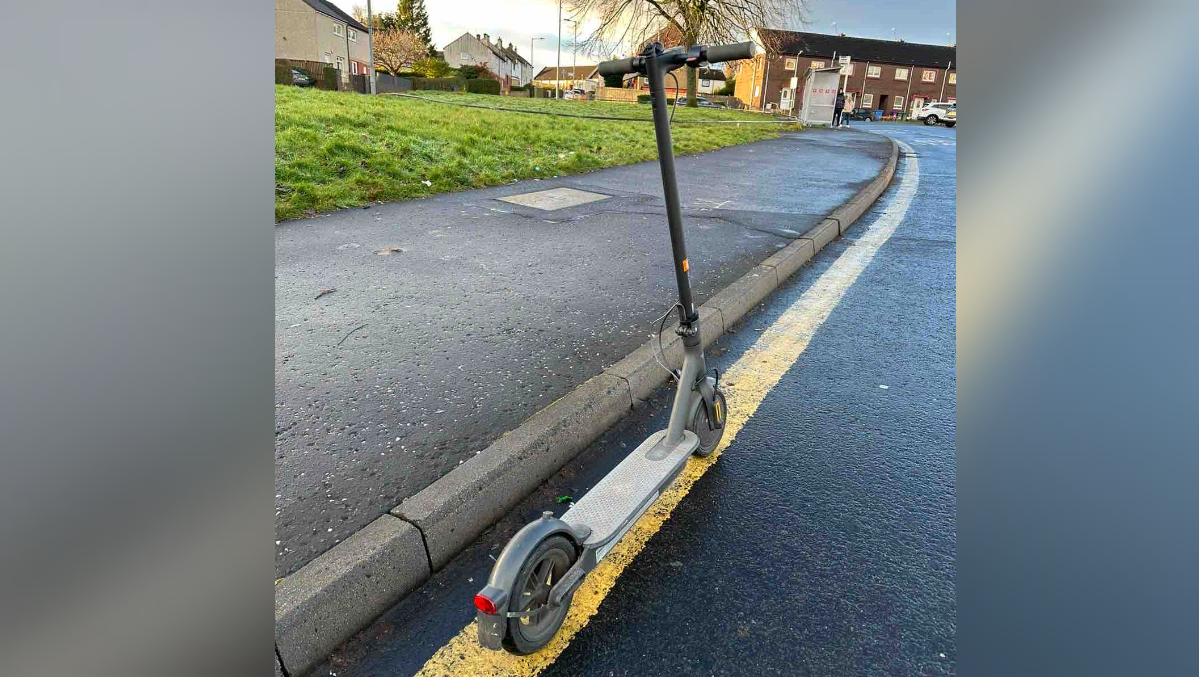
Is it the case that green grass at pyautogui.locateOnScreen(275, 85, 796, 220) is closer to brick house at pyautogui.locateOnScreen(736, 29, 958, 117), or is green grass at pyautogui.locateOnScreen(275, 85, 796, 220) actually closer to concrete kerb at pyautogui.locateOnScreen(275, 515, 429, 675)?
concrete kerb at pyautogui.locateOnScreen(275, 515, 429, 675)

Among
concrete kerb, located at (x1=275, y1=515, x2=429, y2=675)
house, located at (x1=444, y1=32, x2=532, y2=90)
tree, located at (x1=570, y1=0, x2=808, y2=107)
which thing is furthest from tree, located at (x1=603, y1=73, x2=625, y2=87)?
house, located at (x1=444, y1=32, x2=532, y2=90)

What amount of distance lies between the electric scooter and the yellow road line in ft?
0.28

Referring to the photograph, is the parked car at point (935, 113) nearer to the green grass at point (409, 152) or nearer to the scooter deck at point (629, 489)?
the green grass at point (409, 152)

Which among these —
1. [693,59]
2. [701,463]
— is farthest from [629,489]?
[693,59]

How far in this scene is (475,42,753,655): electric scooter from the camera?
1.74 meters

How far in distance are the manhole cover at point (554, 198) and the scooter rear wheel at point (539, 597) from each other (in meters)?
6.08

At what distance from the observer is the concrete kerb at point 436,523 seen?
74.0 inches

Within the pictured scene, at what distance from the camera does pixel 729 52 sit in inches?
80.2
